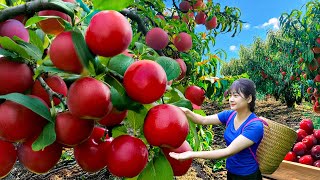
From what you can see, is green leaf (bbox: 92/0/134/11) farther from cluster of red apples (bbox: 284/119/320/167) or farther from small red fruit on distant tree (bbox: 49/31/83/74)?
cluster of red apples (bbox: 284/119/320/167)

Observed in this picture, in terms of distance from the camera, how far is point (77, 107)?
52 centimetres

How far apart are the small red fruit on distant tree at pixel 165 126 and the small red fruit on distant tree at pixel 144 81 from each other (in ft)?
0.09

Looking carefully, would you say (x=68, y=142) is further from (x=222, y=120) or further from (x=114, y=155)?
(x=222, y=120)

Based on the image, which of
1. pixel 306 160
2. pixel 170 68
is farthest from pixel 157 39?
pixel 306 160

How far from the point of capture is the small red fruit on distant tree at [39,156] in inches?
23.2

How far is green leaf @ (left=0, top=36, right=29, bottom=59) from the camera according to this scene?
54 centimetres

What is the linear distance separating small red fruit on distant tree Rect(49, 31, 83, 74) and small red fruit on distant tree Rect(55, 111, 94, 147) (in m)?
0.08

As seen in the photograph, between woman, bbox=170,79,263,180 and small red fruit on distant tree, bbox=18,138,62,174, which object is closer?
small red fruit on distant tree, bbox=18,138,62,174

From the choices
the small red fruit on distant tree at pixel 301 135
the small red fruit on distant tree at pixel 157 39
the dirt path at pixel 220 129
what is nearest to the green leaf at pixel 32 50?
the small red fruit on distant tree at pixel 157 39

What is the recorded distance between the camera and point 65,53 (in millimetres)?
507

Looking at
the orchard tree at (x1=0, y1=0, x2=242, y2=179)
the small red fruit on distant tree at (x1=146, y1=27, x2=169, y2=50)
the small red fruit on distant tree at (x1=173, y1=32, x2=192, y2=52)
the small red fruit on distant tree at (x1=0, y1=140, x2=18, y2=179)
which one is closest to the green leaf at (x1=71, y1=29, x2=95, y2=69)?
the orchard tree at (x1=0, y1=0, x2=242, y2=179)

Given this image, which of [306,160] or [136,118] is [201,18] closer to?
[306,160]

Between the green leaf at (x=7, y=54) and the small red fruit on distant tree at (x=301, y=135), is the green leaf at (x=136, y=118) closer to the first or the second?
the green leaf at (x=7, y=54)

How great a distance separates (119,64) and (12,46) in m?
0.16
